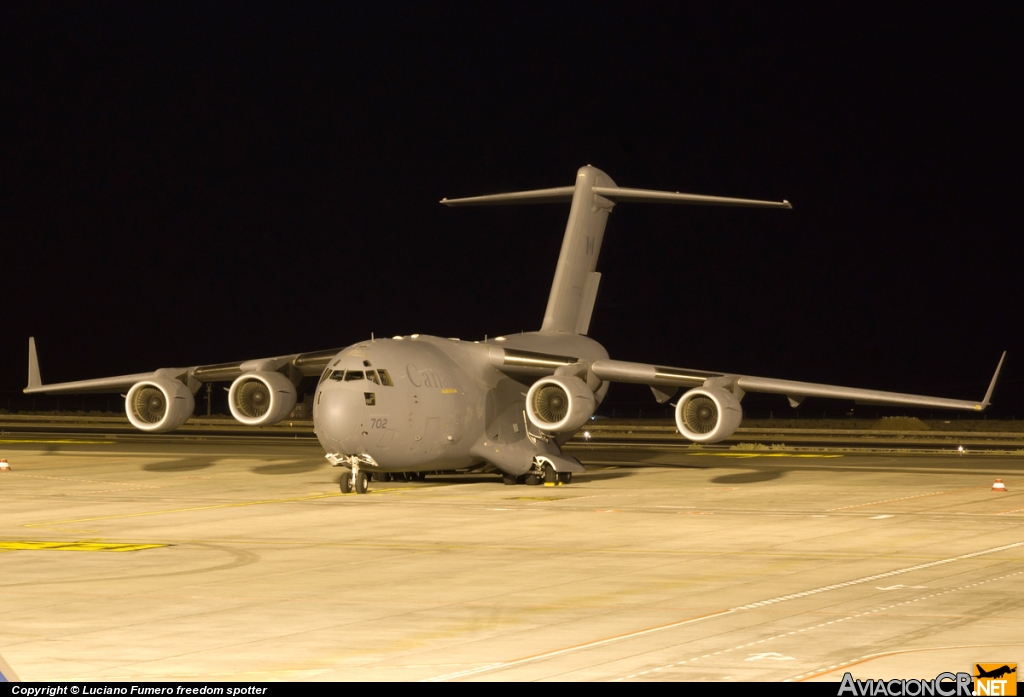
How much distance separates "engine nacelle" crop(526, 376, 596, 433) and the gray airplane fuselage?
49.2 inches

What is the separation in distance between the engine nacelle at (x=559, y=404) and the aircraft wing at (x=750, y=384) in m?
1.20

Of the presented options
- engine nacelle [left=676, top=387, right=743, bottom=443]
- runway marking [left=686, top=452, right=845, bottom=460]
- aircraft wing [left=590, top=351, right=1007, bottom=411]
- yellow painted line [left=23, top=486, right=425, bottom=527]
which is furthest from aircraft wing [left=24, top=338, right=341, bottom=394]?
runway marking [left=686, top=452, right=845, bottom=460]

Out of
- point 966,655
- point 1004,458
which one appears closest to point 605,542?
point 966,655

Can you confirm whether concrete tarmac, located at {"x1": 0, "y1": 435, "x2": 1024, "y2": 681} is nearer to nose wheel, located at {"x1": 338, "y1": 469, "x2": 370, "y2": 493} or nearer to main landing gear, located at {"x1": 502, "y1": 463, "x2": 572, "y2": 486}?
main landing gear, located at {"x1": 502, "y1": 463, "x2": 572, "y2": 486}

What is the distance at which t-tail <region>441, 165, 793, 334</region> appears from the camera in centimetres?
3306

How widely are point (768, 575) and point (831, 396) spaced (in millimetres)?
13305

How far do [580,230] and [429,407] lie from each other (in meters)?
8.69

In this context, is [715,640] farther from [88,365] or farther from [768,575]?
[88,365]

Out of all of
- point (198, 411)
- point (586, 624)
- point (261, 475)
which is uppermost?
→ point (586, 624)

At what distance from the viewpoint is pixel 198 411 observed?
334ft

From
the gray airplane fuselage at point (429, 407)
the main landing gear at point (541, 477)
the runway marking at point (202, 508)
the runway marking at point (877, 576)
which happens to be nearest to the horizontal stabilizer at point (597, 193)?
the gray airplane fuselage at point (429, 407)

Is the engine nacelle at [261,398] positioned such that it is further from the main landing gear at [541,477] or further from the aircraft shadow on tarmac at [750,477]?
the aircraft shadow on tarmac at [750,477]

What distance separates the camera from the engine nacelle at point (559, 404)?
89.2ft

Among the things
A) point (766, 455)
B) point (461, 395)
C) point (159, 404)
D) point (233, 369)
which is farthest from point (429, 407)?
point (766, 455)
